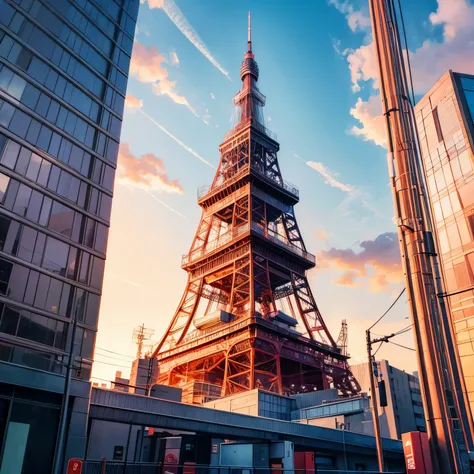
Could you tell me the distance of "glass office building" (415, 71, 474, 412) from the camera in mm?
42331

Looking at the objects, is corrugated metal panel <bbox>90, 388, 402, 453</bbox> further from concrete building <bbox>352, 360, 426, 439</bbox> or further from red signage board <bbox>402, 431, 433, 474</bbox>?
concrete building <bbox>352, 360, 426, 439</bbox>

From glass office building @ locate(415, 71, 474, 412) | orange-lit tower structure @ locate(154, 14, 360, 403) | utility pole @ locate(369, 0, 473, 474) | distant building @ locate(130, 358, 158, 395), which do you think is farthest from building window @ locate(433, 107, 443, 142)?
utility pole @ locate(369, 0, 473, 474)

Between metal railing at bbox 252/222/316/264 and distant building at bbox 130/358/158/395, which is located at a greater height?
metal railing at bbox 252/222/316/264

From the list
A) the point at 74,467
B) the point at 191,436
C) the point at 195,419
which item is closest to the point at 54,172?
the point at 195,419

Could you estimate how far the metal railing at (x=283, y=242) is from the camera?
218 feet

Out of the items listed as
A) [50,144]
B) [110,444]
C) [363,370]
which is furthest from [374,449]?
[363,370]

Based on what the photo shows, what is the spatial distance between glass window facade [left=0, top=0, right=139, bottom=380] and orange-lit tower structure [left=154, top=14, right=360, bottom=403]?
1042 inches

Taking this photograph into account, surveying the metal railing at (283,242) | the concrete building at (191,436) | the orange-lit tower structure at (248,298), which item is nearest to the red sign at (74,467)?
the concrete building at (191,436)

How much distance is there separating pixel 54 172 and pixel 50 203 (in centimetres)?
247

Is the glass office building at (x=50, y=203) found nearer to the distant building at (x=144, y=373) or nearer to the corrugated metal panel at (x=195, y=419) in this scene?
the corrugated metal panel at (x=195, y=419)

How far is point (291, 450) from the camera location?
27750mm

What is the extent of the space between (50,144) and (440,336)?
95.2 feet

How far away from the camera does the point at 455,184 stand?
47.4 m

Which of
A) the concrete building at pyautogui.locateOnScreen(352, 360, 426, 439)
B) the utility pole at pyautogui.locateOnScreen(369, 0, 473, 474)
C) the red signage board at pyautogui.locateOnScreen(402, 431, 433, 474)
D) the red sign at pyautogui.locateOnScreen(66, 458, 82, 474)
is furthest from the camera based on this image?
the concrete building at pyautogui.locateOnScreen(352, 360, 426, 439)
